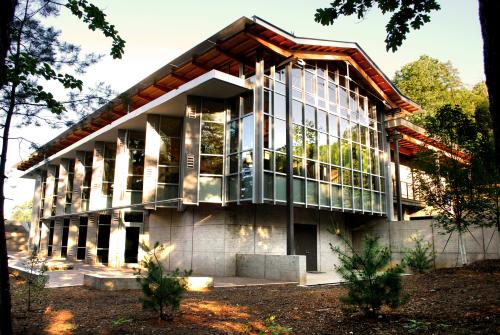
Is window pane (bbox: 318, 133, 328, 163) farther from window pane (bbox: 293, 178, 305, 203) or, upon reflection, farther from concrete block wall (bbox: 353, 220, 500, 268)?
concrete block wall (bbox: 353, 220, 500, 268)

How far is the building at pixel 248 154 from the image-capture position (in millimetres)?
17078

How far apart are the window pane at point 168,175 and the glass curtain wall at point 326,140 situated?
5269 millimetres

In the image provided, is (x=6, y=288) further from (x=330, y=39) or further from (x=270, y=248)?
(x=330, y=39)

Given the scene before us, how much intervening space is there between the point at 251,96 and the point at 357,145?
7906 millimetres

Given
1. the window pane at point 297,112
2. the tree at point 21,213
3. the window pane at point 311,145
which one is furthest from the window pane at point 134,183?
the tree at point 21,213

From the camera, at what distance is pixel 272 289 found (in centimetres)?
1260

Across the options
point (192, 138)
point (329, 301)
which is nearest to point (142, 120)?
point (192, 138)

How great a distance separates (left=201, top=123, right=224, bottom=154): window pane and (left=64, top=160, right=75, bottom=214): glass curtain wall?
15.4m

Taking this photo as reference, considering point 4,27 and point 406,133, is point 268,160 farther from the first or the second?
point 406,133

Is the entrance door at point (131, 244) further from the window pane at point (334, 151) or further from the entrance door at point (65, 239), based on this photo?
the window pane at point (334, 151)

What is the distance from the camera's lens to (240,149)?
1727cm

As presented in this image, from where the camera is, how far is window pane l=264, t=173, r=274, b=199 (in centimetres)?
1652

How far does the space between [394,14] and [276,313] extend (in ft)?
19.9

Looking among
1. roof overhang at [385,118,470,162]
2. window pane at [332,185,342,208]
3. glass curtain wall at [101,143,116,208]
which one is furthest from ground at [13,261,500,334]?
glass curtain wall at [101,143,116,208]
